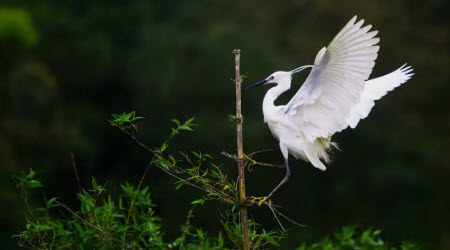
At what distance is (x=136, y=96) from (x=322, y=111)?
6.22 meters

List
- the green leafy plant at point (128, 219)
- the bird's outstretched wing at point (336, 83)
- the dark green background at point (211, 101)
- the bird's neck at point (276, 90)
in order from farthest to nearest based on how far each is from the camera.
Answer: the dark green background at point (211, 101), the bird's neck at point (276, 90), the bird's outstretched wing at point (336, 83), the green leafy plant at point (128, 219)

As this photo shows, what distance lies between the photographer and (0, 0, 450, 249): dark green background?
26.5ft

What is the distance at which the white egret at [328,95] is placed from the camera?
2.63 metres

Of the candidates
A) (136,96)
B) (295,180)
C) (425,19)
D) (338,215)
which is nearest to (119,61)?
(136,96)

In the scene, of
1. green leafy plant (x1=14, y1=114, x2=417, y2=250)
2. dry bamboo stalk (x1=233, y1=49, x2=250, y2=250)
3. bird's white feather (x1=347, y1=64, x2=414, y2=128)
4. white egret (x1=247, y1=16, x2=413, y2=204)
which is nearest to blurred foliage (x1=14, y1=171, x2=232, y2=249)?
green leafy plant (x1=14, y1=114, x2=417, y2=250)

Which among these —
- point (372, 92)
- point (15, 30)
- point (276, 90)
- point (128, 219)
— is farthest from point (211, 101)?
point (128, 219)

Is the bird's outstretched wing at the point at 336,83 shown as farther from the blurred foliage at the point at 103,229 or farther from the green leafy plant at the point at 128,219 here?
the blurred foliage at the point at 103,229

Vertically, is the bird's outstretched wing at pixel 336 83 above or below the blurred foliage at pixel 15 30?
below

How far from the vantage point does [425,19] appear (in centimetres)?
958

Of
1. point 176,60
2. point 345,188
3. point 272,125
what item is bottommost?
point 272,125

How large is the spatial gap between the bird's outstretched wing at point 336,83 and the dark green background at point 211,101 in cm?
463

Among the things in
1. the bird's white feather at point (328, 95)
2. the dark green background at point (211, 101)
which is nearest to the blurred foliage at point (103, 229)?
the bird's white feather at point (328, 95)

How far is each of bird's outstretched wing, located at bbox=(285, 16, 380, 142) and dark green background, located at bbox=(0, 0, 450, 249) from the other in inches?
182

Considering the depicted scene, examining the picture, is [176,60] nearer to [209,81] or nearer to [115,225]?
[209,81]
